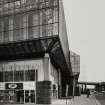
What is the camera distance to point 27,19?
4672 centimetres

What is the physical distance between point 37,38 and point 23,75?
295 inches

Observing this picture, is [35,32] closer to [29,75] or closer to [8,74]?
[29,75]

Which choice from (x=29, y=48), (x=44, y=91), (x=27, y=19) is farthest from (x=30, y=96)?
(x=27, y=19)

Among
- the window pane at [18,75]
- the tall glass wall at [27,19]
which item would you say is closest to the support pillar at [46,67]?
the tall glass wall at [27,19]

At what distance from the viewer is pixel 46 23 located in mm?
44406

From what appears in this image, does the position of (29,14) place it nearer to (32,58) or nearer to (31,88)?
(32,58)

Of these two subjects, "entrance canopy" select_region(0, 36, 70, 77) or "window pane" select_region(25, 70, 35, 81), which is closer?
"entrance canopy" select_region(0, 36, 70, 77)

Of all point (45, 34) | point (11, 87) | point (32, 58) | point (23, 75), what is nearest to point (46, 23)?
point (45, 34)

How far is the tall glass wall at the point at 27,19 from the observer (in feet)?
144

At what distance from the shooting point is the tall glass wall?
4388 cm

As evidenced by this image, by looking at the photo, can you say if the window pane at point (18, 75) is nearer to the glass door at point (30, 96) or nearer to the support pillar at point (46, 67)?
the glass door at point (30, 96)

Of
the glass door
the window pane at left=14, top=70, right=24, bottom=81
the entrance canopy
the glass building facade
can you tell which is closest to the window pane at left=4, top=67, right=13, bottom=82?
the glass building facade

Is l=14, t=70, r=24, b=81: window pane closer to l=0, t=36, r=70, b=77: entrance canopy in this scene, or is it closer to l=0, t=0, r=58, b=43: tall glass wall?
l=0, t=36, r=70, b=77: entrance canopy

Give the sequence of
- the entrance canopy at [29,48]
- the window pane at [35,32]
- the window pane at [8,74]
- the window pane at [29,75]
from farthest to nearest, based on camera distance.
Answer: the window pane at [8,74] < the window pane at [35,32] < the window pane at [29,75] < the entrance canopy at [29,48]
